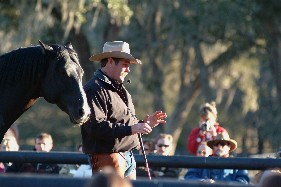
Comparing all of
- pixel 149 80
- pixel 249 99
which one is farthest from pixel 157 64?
pixel 249 99

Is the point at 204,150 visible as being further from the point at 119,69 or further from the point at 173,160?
the point at 119,69

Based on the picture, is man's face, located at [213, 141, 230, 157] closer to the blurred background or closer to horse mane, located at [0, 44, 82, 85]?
horse mane, located at [0, 44, 82, 85]

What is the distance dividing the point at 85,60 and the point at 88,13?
1256 mm

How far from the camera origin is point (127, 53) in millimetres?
8414

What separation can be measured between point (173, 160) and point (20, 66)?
1.64 m

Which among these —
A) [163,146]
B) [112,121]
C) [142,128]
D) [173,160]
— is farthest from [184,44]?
[142,128]

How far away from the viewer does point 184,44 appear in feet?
91.7

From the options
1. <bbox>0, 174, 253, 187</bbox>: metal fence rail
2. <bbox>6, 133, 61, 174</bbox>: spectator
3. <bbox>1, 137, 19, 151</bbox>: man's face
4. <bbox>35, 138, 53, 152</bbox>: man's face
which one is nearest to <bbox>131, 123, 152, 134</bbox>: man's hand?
<bbox>0, 174, 253, 187</bbox>: metal fence rail

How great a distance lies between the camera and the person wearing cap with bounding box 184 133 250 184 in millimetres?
10466

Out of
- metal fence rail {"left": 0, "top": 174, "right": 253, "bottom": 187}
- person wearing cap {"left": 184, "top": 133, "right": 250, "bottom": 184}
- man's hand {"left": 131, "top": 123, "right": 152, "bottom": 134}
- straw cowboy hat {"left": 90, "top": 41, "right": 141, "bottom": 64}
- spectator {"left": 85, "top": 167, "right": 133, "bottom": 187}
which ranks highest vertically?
straw cowboy hat {"left": 90, "top": 41, "right": 141, "bottom": 64}

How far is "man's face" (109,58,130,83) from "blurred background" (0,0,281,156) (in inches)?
358

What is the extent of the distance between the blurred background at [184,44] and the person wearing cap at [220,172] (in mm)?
6125

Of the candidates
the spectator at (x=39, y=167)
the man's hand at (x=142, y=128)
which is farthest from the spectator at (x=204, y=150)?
the man's hand at (x=142, y=128)

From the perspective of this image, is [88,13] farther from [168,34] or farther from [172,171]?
[172,171]
